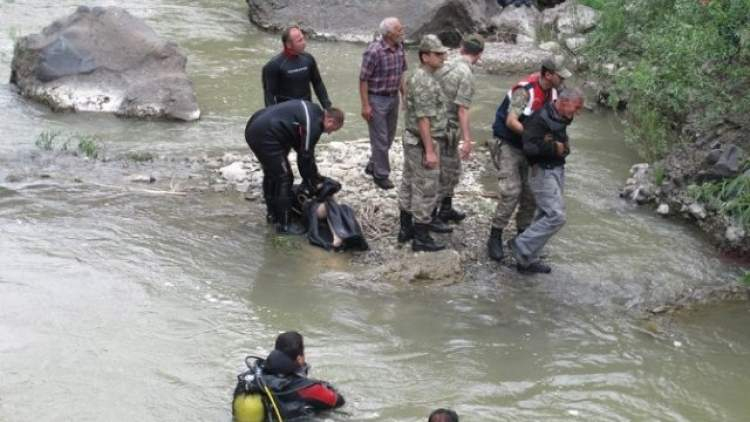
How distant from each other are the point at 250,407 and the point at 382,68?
162 inches

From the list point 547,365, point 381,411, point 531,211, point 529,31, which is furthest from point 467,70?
point 529,31

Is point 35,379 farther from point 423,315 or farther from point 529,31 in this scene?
point 529,31

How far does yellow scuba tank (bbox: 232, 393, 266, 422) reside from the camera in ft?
16.9

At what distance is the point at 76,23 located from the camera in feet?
40.8

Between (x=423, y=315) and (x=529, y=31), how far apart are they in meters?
10.9

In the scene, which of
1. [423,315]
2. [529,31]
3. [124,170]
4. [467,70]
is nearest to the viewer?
[423,315]

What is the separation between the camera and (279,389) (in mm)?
5215

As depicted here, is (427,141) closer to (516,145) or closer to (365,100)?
(516,145)

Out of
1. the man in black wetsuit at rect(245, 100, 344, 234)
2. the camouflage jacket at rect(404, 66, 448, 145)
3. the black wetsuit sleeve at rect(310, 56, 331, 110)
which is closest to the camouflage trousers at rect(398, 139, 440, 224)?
the camouflage jacket at rect(404, 66, 448, 145)

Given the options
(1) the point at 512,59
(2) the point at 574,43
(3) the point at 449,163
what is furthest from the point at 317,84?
(2) the point at 574,43

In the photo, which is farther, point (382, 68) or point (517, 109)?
point (382, 68)

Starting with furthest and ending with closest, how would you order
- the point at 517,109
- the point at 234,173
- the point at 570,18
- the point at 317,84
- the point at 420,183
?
the point at 570,18 < the point at 234,173 < the point at 317,84 < the point at 420,183 < the point at 517,109

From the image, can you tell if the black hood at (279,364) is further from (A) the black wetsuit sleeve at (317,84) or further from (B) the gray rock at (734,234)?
(B) the gray rock at (734,234)

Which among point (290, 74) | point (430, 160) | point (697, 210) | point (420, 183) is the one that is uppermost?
point (290, 74)
